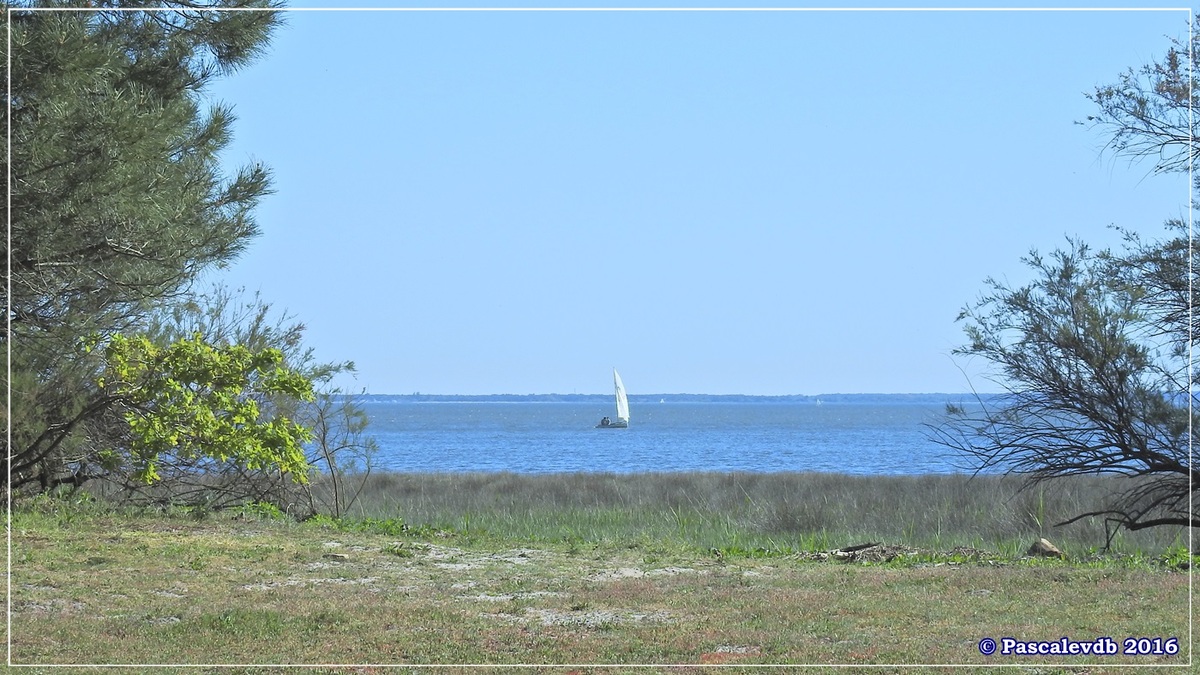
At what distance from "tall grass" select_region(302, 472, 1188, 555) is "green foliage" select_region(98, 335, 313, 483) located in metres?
2.59

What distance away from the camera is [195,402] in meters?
12.0

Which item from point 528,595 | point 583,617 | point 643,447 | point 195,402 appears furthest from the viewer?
point 643,447

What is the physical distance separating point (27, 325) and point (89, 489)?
160 inches

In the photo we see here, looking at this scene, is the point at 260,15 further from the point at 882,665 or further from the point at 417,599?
the point at 882,665

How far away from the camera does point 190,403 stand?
38.4 ft

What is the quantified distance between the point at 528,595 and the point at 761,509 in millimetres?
7891

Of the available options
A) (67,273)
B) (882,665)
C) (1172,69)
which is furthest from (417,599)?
(1172,69)

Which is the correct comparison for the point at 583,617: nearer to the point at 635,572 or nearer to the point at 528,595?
the point at 528,595

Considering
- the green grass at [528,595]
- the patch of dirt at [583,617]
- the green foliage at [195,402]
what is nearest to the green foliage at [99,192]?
the green foliage at [195,402]

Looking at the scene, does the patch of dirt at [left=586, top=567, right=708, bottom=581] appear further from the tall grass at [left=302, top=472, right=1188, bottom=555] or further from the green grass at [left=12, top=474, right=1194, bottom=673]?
the tall grass at [left=302, top=472, right=1188, bottom=555]

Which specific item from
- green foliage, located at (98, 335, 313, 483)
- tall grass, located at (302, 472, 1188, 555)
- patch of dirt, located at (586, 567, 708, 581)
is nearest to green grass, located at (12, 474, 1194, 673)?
patch of dirt, located at (586, 567, 708, 581)

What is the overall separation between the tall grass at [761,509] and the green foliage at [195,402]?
8.50ft

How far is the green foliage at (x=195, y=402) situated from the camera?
38.4ft

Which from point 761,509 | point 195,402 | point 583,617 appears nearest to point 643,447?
point 761,509
